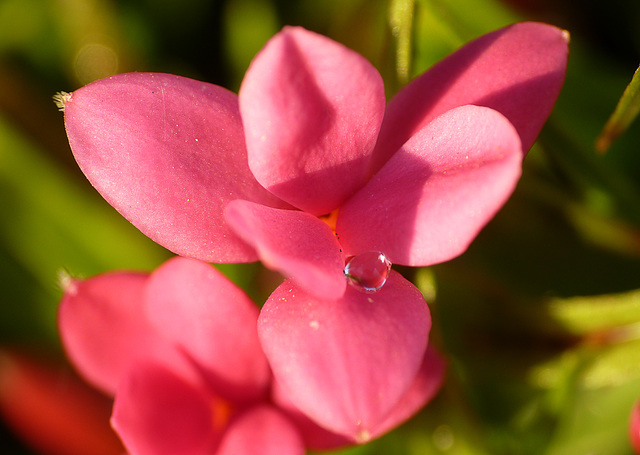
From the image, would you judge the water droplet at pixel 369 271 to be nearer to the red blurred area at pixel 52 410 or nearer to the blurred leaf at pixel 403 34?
the blurred leaf at pixel 403 34

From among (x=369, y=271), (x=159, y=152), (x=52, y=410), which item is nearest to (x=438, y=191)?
(x=369, y=271)

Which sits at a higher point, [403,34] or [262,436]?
[403,34]

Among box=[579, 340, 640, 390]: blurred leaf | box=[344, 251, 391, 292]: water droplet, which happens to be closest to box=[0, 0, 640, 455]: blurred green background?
box=[579, 340, 640, 390]: blurred leaf

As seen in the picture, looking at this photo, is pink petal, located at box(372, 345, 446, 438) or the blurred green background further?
the blurred green background

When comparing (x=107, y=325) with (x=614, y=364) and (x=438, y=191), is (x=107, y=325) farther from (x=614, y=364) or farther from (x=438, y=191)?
(x=614, y=364)

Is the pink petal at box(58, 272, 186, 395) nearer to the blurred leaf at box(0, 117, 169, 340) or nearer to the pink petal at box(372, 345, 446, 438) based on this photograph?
Answer: the pink petal at box(372, 345, 446, 438)

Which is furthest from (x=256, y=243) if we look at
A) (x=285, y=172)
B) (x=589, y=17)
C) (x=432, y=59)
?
(x=589, y=17)
